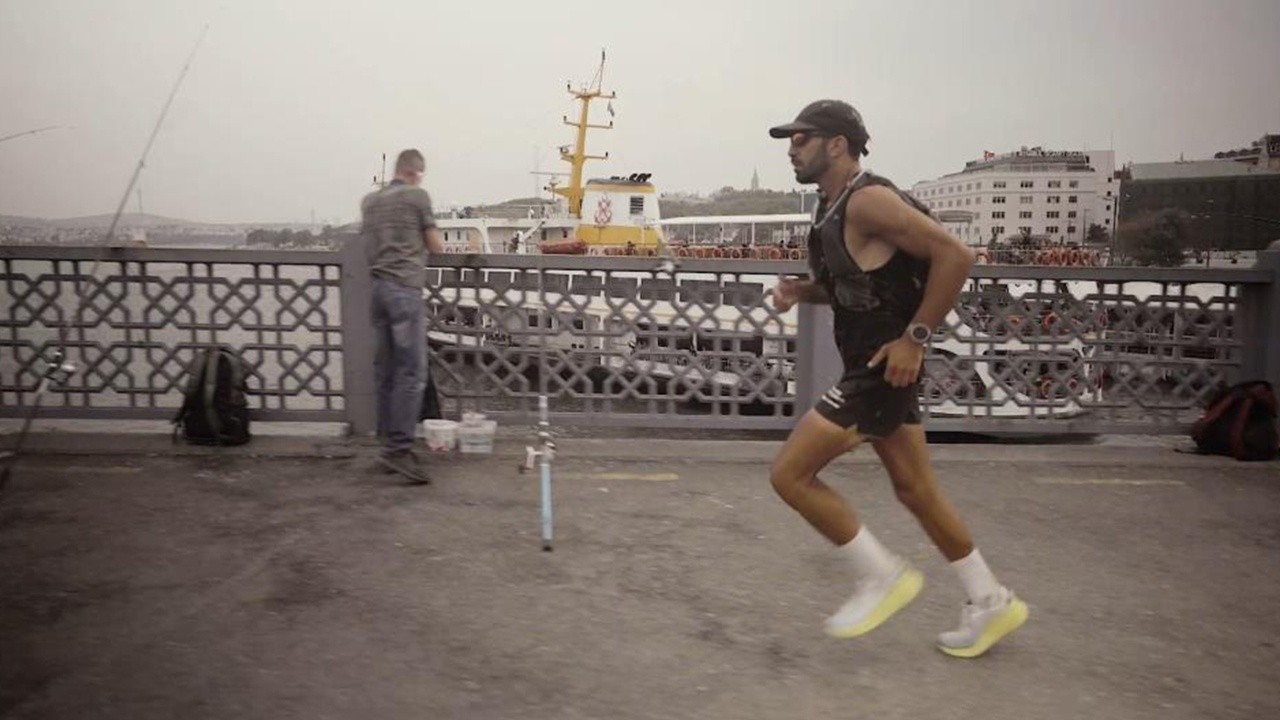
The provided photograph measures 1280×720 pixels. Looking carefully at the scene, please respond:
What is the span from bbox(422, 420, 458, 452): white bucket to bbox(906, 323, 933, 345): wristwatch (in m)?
4.20

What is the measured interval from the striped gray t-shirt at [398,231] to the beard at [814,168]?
11.0 ft

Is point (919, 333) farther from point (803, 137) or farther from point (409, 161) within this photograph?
point (409, 161)

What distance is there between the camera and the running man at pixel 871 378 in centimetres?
306

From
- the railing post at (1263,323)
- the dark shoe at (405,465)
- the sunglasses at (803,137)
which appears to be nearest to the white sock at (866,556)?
the sunglasses at (803,137)

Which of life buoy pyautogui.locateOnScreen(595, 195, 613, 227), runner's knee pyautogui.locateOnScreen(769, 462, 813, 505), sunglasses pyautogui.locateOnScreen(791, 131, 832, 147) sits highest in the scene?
life buoy pyautogui.locateOnScreen(595, 195, 613, 227)

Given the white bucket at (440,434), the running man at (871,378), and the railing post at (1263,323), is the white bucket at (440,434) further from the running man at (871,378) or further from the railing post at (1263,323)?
the railing post at (1263,323)

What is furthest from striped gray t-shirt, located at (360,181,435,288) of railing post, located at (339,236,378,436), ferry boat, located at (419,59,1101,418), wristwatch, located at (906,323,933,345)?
wristwatch, located at (906,323,933,345)

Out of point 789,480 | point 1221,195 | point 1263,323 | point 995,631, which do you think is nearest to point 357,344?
point 789,480

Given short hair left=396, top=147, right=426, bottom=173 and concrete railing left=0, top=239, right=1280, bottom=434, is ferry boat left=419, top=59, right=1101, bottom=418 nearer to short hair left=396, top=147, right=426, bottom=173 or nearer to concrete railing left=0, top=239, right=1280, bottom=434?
concrete railing left=0, top=239, right=1280, bottom=434

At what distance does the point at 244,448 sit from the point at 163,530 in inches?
68.9

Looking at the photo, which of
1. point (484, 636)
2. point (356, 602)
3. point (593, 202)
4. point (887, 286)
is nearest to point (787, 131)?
point (887, 286)

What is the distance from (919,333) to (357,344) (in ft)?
16.0

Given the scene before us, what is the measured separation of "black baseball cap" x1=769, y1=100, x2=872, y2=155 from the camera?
10.6 feet

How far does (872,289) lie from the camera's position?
318cm
